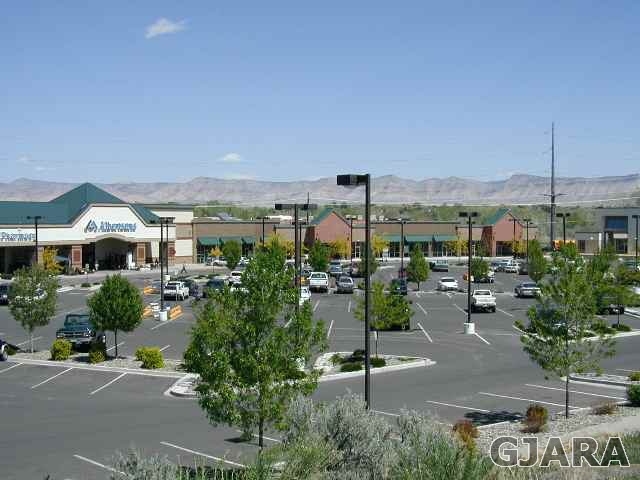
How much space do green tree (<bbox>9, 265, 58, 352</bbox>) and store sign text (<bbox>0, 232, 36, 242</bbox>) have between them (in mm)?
39483

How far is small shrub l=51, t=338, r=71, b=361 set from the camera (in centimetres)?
3012

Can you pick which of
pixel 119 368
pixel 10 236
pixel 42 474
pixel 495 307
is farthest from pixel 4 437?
pixel 10 236

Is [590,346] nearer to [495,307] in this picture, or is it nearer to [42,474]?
[42,474]

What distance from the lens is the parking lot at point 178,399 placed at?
17531mm

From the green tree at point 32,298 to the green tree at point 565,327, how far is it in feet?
67.0

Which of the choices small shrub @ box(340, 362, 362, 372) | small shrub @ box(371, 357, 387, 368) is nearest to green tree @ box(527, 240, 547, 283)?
small shrub @ box(371, 357, 387, 368)

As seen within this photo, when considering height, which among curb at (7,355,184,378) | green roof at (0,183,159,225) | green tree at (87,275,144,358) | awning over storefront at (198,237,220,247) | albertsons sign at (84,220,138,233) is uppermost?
green roof at (0,183,159,225)

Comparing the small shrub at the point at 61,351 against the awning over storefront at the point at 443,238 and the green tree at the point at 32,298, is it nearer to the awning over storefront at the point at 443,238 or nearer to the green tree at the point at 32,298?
the green tree at the point at 32,298

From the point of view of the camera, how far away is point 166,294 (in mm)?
54312

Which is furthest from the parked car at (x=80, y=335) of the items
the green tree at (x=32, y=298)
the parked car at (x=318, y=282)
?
the parked car at (x=318, y=282)

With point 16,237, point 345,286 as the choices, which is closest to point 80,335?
point 345,286

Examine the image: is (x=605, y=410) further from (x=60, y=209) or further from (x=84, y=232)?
(x=60, y=209)

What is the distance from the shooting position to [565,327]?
2147 cm

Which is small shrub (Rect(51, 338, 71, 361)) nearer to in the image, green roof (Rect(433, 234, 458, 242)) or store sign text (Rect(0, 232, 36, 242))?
store sign text (Rect(0, 232, 36, 242))
